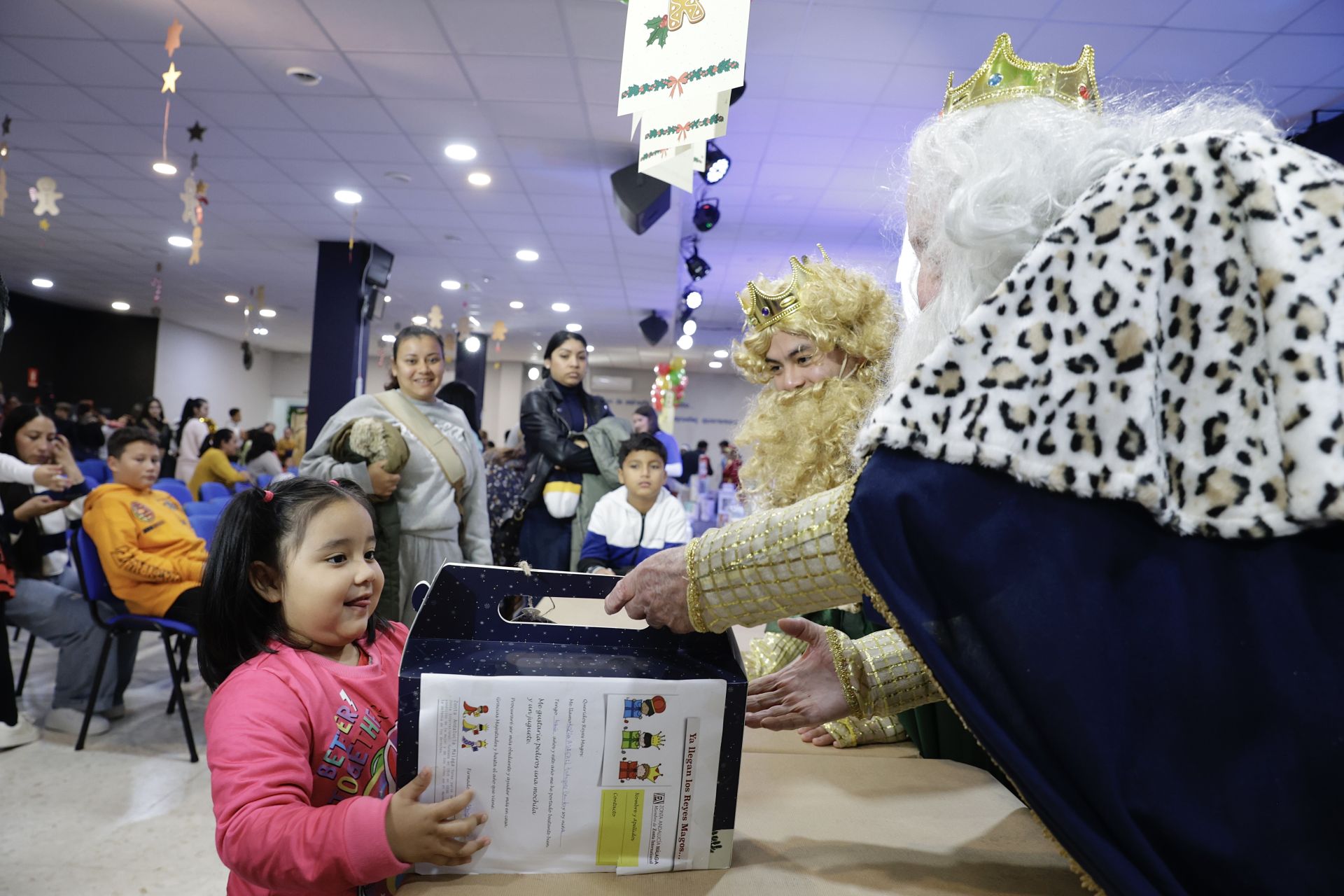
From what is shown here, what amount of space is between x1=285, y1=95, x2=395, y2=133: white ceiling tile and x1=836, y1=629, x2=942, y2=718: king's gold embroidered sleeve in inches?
222

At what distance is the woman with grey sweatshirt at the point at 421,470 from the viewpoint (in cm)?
298

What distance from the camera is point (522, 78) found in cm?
512

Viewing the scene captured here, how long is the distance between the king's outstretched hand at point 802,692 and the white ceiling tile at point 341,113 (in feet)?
18.3

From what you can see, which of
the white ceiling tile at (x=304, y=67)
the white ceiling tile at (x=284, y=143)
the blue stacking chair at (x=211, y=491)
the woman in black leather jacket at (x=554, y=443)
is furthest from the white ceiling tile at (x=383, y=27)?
the blue stacking chair at (x=211, y=491)

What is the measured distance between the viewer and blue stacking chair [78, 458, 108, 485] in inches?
194

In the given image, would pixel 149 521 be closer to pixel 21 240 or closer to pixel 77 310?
pixel 21 240

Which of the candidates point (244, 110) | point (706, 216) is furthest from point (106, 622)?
point (706, 216)

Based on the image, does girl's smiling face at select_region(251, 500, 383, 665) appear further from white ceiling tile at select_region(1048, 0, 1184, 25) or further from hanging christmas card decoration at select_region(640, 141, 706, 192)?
white ceiling tile at select_region(1048, 0, 1184, 25)

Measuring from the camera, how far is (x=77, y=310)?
50.6 ft

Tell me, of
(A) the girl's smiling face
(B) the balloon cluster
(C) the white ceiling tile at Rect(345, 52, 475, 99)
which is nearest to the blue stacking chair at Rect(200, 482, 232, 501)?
(C) the white ceiling tile at Rect(345, 52, 475, 99)

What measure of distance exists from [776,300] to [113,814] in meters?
2.84

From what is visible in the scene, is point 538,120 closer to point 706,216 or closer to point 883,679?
point 706,216

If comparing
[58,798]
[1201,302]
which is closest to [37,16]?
[58,798]

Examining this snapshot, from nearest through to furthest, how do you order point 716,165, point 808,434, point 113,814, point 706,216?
point 808,434 < point 113,814 < point 716,165 < point 706,216
